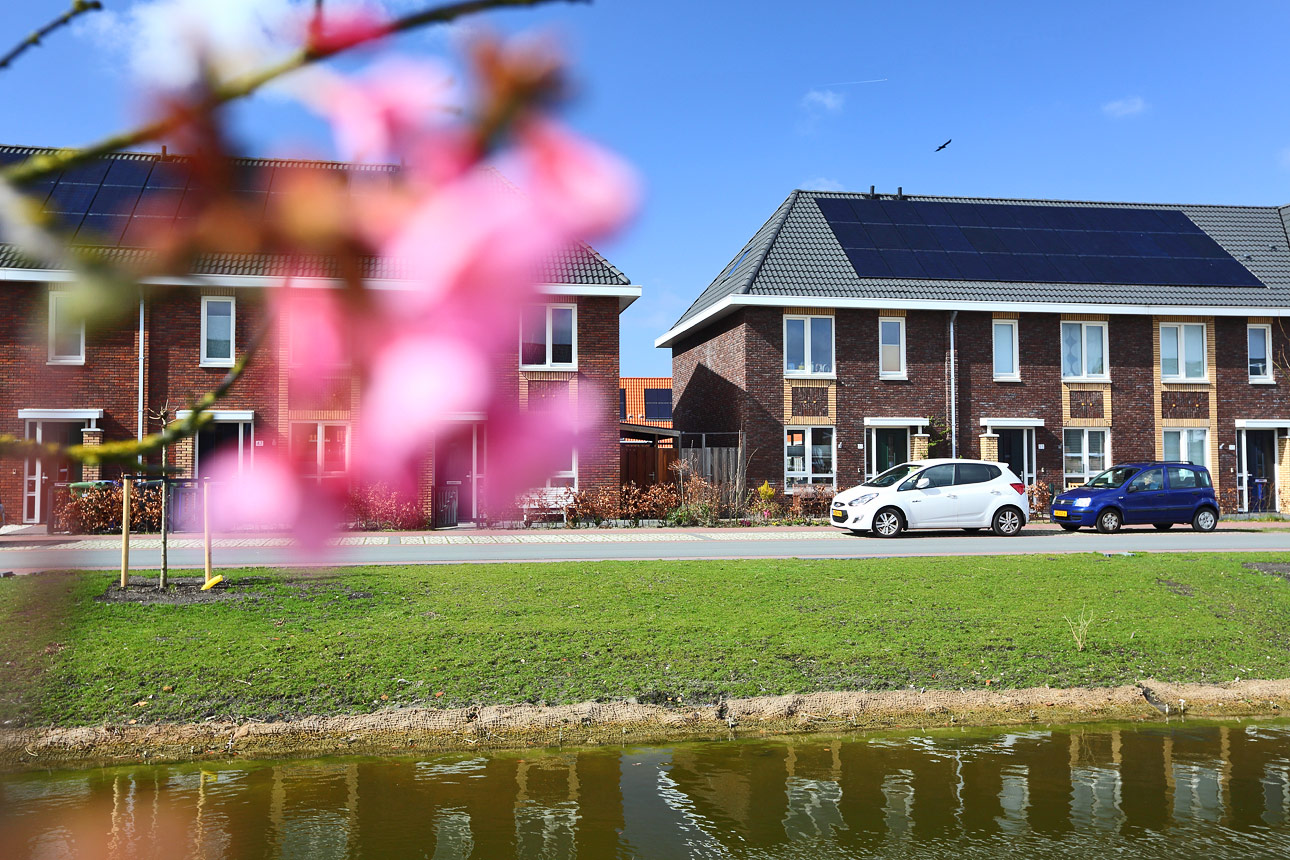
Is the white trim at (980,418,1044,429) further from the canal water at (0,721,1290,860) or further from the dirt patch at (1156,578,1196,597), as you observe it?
the canal water at (0,721,1290,860)

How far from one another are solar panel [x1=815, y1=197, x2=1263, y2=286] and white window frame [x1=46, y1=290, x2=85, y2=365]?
2793 centimetres

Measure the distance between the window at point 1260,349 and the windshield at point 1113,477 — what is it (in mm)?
9312

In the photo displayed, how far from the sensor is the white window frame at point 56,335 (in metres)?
0.68

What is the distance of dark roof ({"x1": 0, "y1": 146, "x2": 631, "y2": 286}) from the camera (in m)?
0.62

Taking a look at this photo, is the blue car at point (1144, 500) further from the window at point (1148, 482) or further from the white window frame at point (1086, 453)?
the white window frame at point (1086, 453)

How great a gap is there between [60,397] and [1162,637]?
11.1m

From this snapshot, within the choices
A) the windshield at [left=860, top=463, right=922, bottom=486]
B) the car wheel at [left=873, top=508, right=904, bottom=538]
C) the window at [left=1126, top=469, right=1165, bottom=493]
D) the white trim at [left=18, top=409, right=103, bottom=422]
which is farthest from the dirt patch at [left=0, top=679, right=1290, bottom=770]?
the window at [left=1126, top=469, right=1165, bottom=493]

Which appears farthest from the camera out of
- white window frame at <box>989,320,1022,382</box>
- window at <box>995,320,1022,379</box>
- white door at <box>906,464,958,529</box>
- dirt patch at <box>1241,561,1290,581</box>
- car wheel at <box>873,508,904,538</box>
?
window at <box>995,320,1022,379</box>

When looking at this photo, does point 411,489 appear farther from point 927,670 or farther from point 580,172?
point 927,670

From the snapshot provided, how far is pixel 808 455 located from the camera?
2639 centimetres

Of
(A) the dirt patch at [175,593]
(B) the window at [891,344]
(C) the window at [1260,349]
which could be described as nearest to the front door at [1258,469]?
(C) the window at [1260,349]

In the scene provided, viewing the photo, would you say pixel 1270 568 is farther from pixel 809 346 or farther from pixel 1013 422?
pixel 809 346

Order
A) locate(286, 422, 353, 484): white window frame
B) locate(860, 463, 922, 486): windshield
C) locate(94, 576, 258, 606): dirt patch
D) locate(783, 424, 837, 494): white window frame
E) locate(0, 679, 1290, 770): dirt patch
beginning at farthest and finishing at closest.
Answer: locate(783, 424, 837, 494): white window frame, locate(860, 463, 922, 486): windshield, locate(94, 576, 258, 606): dirt patch, locate(0, 679, 1290, 770): dirt patch, locate(286, 422, 353, 484): white window frame

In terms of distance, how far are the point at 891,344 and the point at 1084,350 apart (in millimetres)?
6143
